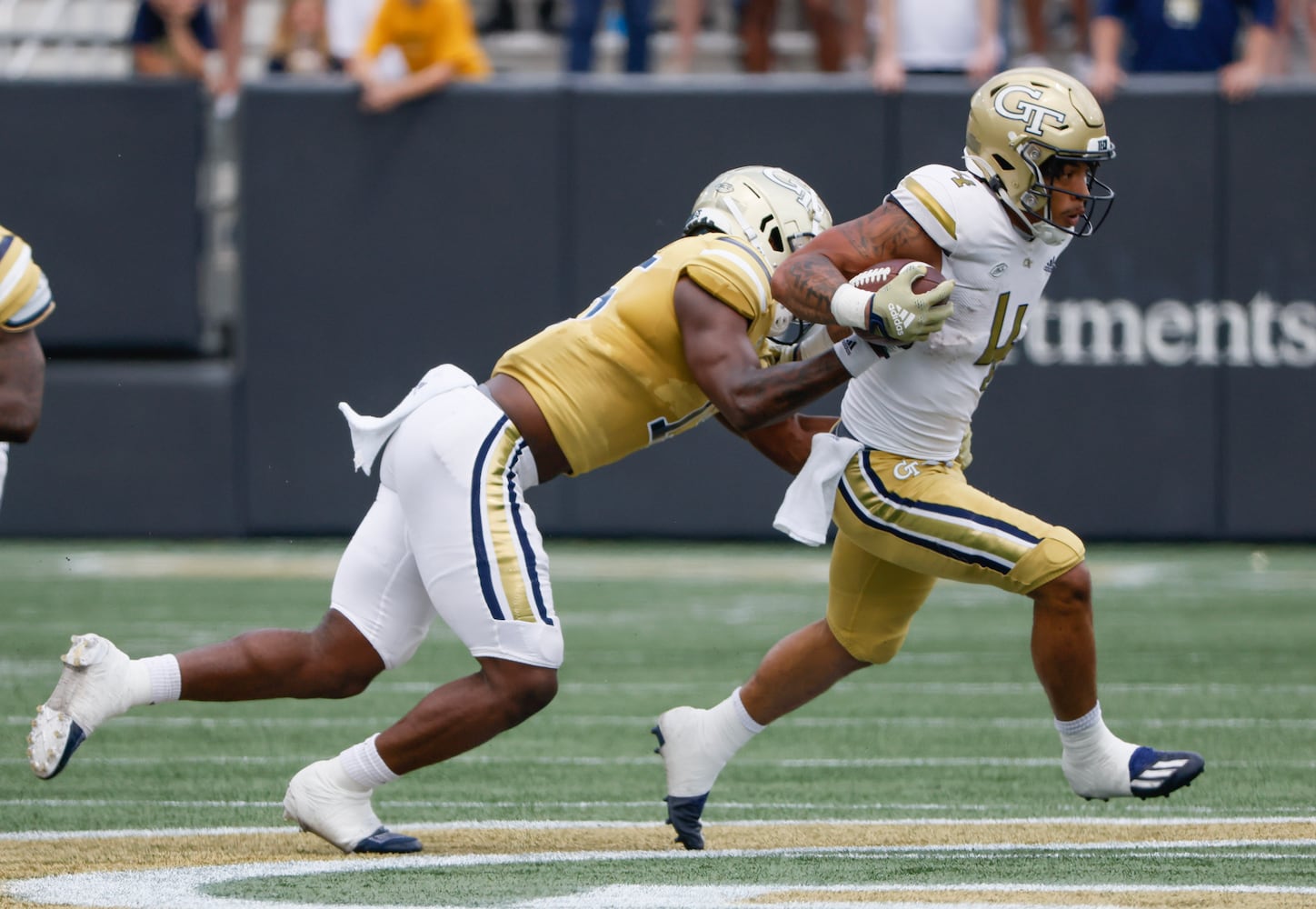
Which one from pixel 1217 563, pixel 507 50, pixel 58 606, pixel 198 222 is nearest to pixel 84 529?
pixel 198 222

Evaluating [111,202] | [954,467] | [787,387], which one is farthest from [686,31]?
[787,387]

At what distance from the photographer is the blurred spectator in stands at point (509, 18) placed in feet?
43.8

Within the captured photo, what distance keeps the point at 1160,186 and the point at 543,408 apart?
284 inches

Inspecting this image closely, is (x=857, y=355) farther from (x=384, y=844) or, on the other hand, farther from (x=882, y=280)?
(x=384, y=844)

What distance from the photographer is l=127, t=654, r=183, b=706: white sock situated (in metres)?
4.74

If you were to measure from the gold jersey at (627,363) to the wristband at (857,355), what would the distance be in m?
0.22

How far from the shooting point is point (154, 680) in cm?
477

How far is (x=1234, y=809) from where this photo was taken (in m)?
5.21

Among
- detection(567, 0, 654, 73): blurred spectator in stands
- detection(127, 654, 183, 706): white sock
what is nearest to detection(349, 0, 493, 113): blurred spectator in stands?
detection(567, 0, 654, 73): blurred spectator in stands

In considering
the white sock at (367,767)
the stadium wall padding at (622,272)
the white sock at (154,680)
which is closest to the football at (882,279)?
the white sock at (367,767)

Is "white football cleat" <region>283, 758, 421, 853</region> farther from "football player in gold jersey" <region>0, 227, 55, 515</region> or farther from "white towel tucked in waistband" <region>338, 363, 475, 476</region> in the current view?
"football player in gold jersey" <region>0, 227, 55, 515</region>

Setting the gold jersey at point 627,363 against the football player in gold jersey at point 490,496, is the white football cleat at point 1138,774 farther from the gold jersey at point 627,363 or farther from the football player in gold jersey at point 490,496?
the gold jersey at point 627,363

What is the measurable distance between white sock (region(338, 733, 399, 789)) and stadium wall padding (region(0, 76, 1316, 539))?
6659mm

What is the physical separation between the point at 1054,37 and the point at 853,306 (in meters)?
9.00
